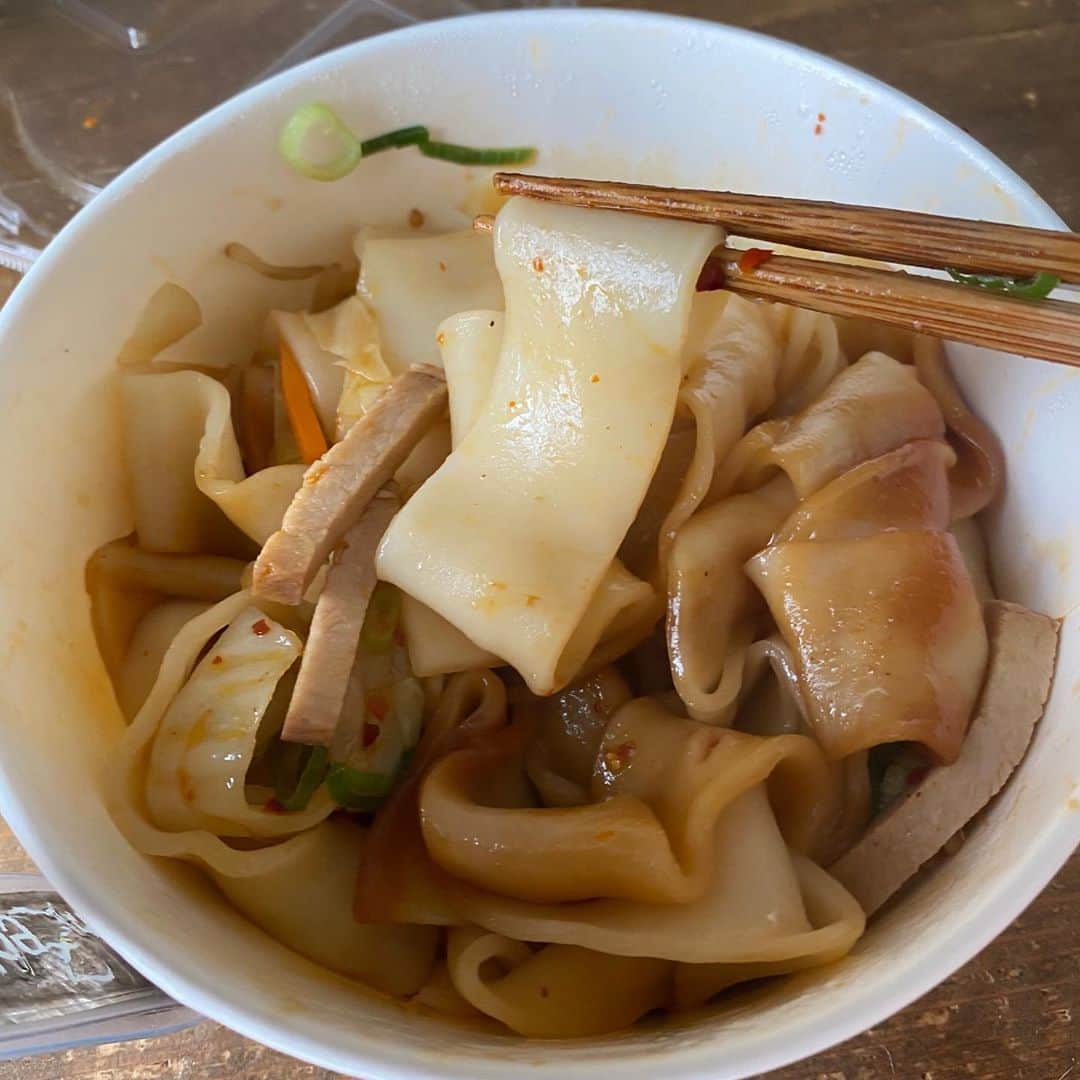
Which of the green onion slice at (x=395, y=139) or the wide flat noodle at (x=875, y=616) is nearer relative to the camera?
the wide flat noodle at (x=875, y=616)

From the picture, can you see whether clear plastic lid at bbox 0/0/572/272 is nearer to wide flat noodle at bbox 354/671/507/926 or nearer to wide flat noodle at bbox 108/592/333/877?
wide flat noodle at bbox 108/592/333/877

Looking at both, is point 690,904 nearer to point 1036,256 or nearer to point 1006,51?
point 1036,256

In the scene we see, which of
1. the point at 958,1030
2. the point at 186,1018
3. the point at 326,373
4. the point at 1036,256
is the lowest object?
the point at 958,1030

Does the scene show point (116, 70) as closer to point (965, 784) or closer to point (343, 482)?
point (343, 482)

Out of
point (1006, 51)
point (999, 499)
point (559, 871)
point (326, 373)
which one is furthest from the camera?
point (1006, 51)

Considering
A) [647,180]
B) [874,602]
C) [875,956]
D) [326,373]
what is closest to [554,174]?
[647,180]

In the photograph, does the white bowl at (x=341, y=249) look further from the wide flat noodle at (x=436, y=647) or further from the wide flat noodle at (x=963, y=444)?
the wide flat noodle at (x=436, y=647)

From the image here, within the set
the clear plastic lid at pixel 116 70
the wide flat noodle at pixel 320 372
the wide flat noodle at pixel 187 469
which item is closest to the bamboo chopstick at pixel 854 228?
the wide flat noodle at pixel 320 372
